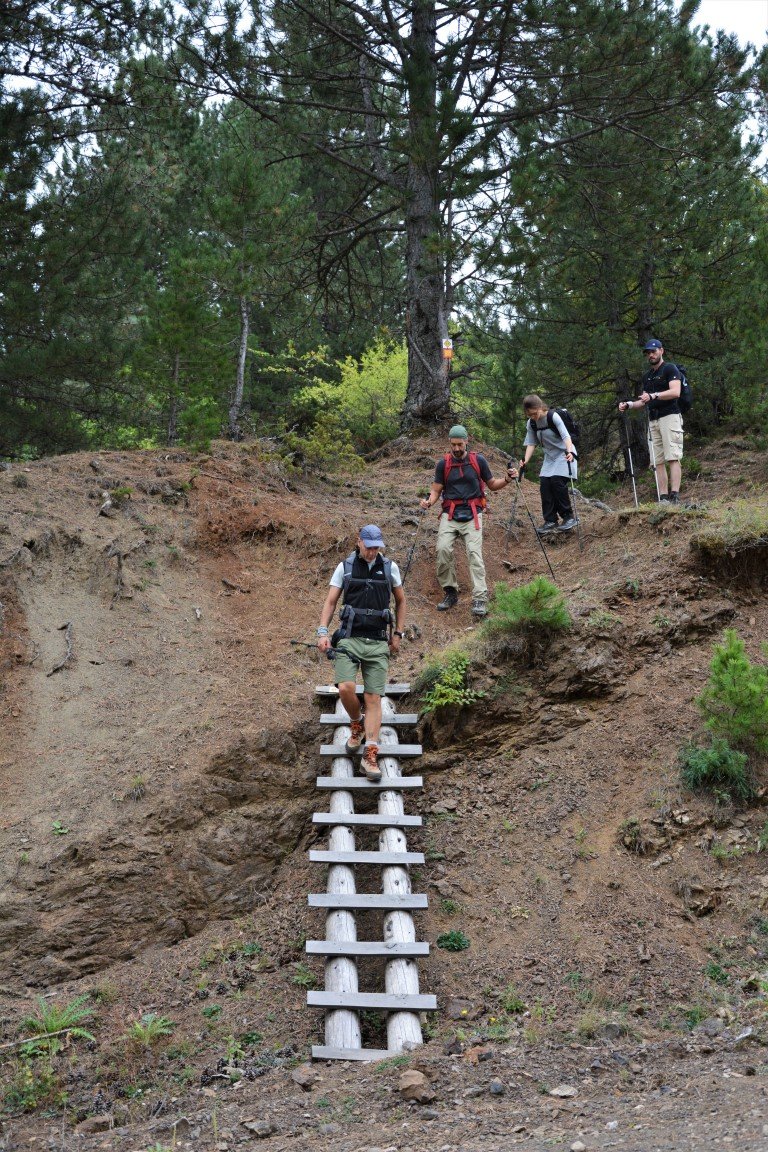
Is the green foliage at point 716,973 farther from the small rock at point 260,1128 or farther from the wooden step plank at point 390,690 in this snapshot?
the wooden step plank at point 390,690

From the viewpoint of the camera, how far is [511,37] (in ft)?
47.9

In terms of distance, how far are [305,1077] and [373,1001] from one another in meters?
0.66

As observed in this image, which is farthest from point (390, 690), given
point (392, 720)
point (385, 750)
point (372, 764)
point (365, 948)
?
point (365, 948)

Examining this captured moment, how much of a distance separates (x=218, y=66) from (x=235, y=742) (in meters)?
9.96

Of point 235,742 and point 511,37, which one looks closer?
point 235,742

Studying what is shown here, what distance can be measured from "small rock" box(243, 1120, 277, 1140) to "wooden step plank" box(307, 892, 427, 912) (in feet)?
5.41

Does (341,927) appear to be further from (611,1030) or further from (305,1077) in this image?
(611,1030)

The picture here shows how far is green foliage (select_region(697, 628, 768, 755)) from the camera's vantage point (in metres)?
7.58

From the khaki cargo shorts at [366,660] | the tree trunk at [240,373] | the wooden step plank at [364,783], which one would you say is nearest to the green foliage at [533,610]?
the khaki cargo shorts at [366,660]

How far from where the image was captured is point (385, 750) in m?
8.55

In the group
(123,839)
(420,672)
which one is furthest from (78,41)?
(123,839)

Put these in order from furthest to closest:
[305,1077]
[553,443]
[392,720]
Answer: [553,443]
[392,720]
[305,1077]

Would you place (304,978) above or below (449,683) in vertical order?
below

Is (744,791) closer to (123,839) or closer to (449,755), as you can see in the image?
(449,755)
